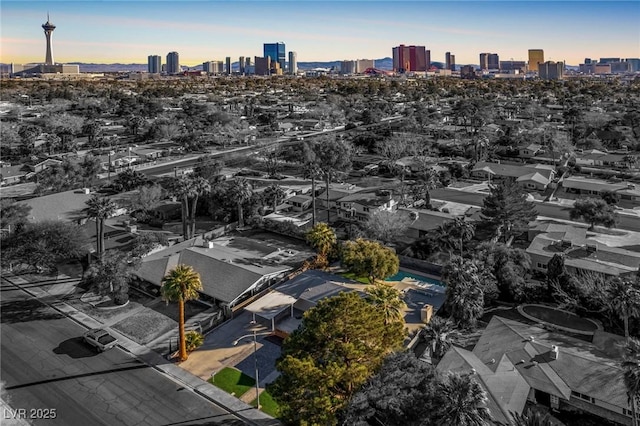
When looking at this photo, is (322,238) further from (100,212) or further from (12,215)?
(12,215)

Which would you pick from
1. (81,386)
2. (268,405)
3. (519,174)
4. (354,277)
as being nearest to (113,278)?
(81,386)

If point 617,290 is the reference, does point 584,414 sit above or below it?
below

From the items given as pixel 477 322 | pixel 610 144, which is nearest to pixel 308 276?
pixel 477 322

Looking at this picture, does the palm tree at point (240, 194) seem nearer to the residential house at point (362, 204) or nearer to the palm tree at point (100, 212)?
the residential house at point (362, 204)

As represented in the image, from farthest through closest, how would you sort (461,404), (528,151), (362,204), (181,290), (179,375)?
(528,151) → (362,204) → (181,290) → (179,375) → (461,404)

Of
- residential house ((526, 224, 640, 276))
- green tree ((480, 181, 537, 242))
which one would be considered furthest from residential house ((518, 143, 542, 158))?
green tree ((480, 181, 537, 242))

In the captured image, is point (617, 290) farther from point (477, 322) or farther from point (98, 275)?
point (98, 275)
